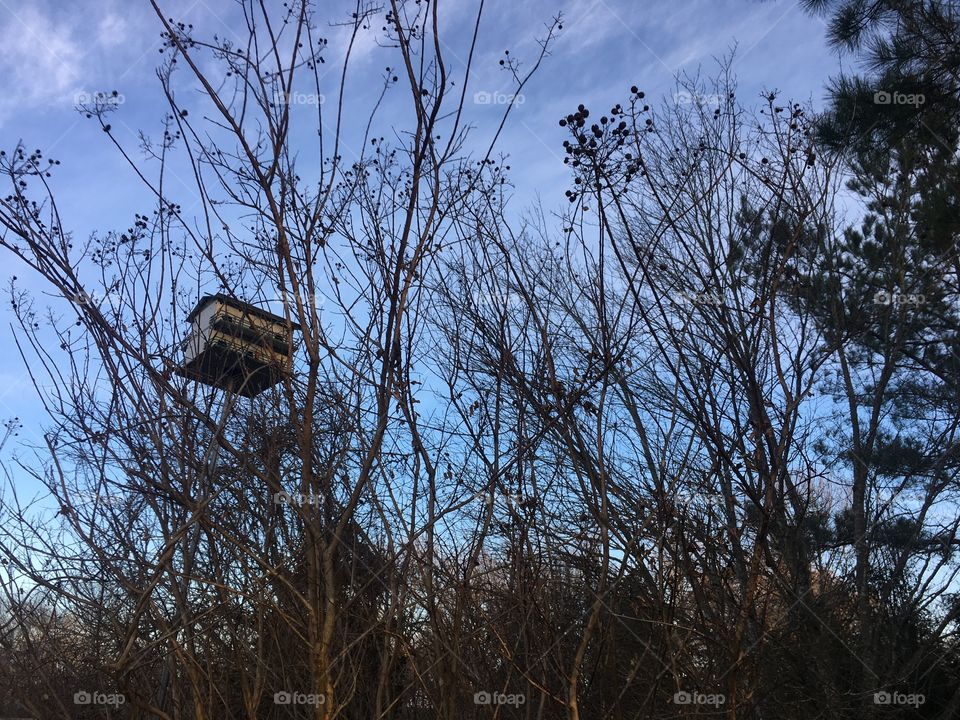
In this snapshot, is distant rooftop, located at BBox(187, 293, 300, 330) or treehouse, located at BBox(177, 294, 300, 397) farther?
treehouse, located at BBox(177, 294, 300, 397)

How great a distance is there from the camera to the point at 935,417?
7125 millimetres

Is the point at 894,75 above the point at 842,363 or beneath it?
above

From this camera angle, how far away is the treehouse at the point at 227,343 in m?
3.40

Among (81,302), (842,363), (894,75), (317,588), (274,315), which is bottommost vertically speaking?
(317,588)

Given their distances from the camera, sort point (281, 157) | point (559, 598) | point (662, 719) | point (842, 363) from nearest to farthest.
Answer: point (281, 157) < point (662, 719) < point (559, 598) < point (842, 363)

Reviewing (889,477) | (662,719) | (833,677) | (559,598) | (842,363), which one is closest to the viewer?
(662,719)

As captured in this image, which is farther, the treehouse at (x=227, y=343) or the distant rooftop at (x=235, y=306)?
the treehouse at (x=227, y=343)

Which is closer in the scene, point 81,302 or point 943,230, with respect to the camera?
point 81,302

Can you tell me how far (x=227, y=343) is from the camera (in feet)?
12.2

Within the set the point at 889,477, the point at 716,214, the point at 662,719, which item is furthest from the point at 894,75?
the point at 662,719

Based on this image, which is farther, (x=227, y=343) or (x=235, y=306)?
(x=227, y=343)

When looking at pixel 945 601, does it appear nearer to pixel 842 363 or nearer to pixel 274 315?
pixel 842 363

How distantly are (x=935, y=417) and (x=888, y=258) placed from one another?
1437 millimetres

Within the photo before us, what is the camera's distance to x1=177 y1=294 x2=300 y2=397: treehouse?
3402 mm
